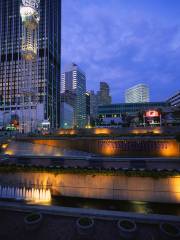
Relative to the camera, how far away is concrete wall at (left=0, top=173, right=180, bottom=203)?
15781 mm

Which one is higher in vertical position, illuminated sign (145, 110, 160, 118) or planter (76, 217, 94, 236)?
illuminated sign (145, 110, 160, 118)

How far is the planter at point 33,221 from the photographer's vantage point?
9.81 metres

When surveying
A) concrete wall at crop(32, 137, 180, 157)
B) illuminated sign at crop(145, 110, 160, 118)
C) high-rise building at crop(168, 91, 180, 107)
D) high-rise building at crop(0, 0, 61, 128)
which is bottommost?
concrete wall at crop(32, 137, 180, 157)

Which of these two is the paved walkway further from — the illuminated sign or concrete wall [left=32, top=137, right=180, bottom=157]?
the illuminated sign

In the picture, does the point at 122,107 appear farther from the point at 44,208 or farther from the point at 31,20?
the point at 44,208

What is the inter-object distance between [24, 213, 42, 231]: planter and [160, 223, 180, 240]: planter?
5.35 meters

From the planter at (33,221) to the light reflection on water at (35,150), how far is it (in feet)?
78.9

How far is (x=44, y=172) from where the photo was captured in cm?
1823

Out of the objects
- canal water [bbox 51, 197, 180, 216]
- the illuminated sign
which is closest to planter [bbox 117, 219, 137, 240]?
canal water [bbox 51, 197, 180, 216]

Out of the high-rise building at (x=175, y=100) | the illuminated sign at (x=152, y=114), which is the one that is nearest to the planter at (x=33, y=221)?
the illuminated sign at (x=152, y=114)

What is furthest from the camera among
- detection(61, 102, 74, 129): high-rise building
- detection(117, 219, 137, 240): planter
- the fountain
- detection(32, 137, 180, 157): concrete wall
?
detection(61, 102, 74, 129): high-rise building

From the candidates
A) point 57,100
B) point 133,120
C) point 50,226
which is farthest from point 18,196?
Answer: point 57,100

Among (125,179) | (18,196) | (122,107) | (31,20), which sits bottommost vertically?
(18,196)

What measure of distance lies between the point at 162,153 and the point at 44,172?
1873 cm
